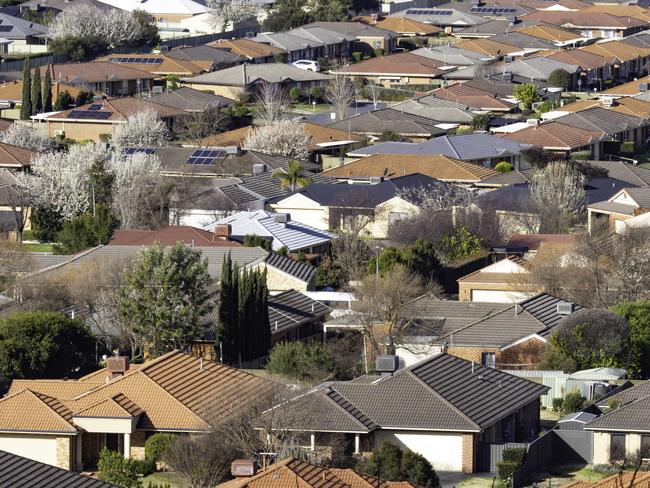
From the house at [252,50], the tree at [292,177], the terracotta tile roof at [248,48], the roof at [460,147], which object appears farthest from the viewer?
the terracotta tile roof at [248,48]

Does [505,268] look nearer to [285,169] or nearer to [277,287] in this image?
[277,287]

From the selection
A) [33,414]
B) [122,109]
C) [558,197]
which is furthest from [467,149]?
[33,414]

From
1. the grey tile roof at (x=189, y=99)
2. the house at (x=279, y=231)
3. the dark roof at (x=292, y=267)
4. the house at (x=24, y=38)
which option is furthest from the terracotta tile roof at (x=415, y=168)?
the house at (x=24, y=38)

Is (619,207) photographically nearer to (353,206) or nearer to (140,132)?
(353,206)

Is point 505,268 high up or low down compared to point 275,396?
down

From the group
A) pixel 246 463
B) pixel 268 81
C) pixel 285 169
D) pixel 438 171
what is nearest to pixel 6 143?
pixel 285 169

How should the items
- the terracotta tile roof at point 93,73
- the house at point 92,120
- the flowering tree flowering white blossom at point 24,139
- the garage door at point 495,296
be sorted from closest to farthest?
the garage door at point 495,296, the flowering tree flowering white blossom at point 24,139, the house at point 92,120, the terracotta tile roof at point 93,73

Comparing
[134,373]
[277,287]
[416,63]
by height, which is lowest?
[416,63]

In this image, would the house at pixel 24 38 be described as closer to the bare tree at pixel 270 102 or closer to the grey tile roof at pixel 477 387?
the bare tree at pixel 270 102
